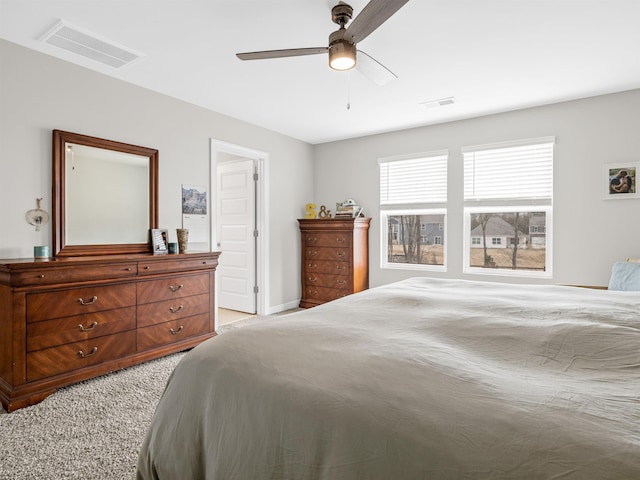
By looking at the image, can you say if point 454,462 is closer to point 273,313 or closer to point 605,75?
point 605,75

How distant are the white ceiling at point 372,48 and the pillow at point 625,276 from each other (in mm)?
1744

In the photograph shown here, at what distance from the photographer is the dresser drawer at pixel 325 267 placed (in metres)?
5.00

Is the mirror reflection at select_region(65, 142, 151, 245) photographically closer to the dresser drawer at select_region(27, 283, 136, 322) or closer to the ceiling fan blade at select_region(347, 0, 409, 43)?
the dresser drawer at select_region(27, 283, 136, 322)

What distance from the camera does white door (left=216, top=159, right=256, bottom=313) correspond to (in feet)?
16.6

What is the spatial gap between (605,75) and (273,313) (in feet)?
15.1

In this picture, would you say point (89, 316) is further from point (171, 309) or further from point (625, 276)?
point (625, 276)

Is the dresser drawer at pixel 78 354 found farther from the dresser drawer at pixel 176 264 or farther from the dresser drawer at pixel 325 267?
the dresser drawer at pixel 325 267

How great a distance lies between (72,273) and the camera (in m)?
2.61

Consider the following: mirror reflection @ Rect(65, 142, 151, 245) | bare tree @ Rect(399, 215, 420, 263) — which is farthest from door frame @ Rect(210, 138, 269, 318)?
bare tree @ Rect(399, 215, 420, 263)

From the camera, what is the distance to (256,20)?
2402 mm

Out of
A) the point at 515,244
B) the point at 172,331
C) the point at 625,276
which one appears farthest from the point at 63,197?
the point at 625,276

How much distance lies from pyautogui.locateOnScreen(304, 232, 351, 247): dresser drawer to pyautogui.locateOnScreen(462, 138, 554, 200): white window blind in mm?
1657

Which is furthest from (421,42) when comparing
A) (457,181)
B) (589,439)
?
(589,439)

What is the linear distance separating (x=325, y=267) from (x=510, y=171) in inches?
106
